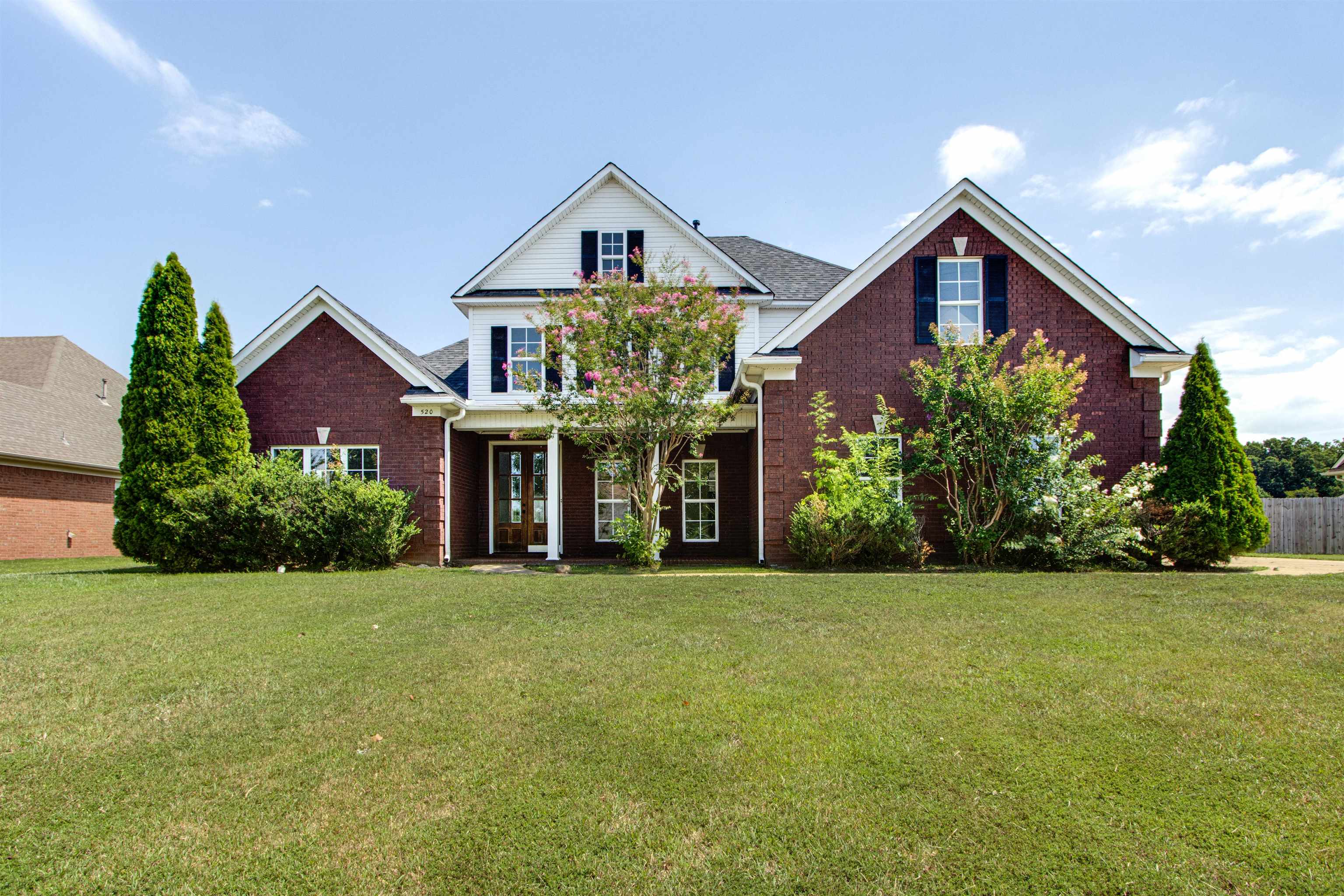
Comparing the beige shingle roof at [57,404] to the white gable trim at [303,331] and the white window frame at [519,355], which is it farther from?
Answer: the white window frame at [519,355]

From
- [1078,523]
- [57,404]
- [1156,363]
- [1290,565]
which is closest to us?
[1078,523]

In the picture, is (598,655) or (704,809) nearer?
(704,809)

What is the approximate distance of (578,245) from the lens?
1630 cm

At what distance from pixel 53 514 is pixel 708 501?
1632 centimetres

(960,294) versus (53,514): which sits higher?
(960,294)

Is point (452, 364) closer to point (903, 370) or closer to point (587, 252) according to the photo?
point (587, 252)

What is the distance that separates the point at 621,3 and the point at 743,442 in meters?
9.15

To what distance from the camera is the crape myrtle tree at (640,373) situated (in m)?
12.4

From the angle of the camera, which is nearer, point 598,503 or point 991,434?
point 991,434

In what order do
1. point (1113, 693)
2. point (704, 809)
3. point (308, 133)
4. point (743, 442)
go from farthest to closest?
point (743, 442) → point (308, 133) → point (1113, 693) → point (704, 809)

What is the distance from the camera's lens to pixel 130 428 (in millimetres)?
12664

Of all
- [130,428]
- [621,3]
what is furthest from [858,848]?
[130,428]

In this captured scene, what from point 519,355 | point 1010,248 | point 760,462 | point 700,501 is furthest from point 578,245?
point 1010,248

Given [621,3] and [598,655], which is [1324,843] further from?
[621,3]
